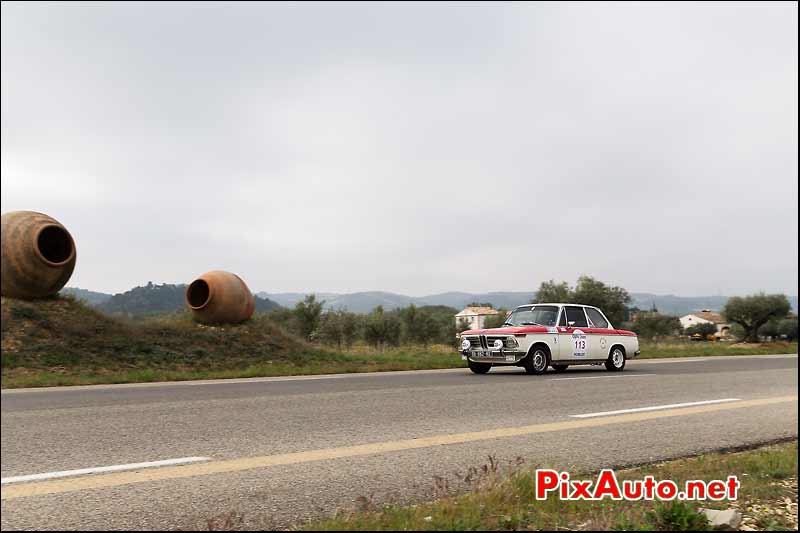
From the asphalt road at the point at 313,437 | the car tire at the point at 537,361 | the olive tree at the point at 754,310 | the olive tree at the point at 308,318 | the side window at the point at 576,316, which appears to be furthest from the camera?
the olive tree at the point at 754,310

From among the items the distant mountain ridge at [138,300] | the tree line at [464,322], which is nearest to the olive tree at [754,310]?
the tree line at [464,322]

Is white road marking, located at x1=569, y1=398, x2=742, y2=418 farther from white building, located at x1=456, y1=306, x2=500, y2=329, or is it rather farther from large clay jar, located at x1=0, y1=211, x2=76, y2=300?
large clay jar, located at x1=0, y1=211, x2=76, y2=300

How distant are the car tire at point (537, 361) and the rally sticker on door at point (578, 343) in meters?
0.95

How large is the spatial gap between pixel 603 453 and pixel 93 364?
5.43 metres

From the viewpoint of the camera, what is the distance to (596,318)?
15.0 m

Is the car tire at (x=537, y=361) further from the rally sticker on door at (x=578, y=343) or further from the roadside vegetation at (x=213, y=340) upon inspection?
the roadside vegetation at (x=213, y=340)

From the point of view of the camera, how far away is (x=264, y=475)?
5023 millimetres

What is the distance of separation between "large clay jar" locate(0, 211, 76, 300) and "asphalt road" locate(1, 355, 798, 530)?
0.37 meters

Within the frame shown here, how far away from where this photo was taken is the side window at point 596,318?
48.4 ft

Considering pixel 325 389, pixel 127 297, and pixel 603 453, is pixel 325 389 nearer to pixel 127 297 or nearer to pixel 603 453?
pixel 603 453

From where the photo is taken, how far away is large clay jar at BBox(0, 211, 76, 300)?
178 centimetres

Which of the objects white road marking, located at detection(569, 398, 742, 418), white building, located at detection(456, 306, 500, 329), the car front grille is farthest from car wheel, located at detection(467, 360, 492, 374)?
white building, located at detection(456, 306, 500, 329)

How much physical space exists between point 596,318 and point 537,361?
1.76m

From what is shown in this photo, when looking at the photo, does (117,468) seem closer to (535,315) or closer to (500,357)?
(535,315)
